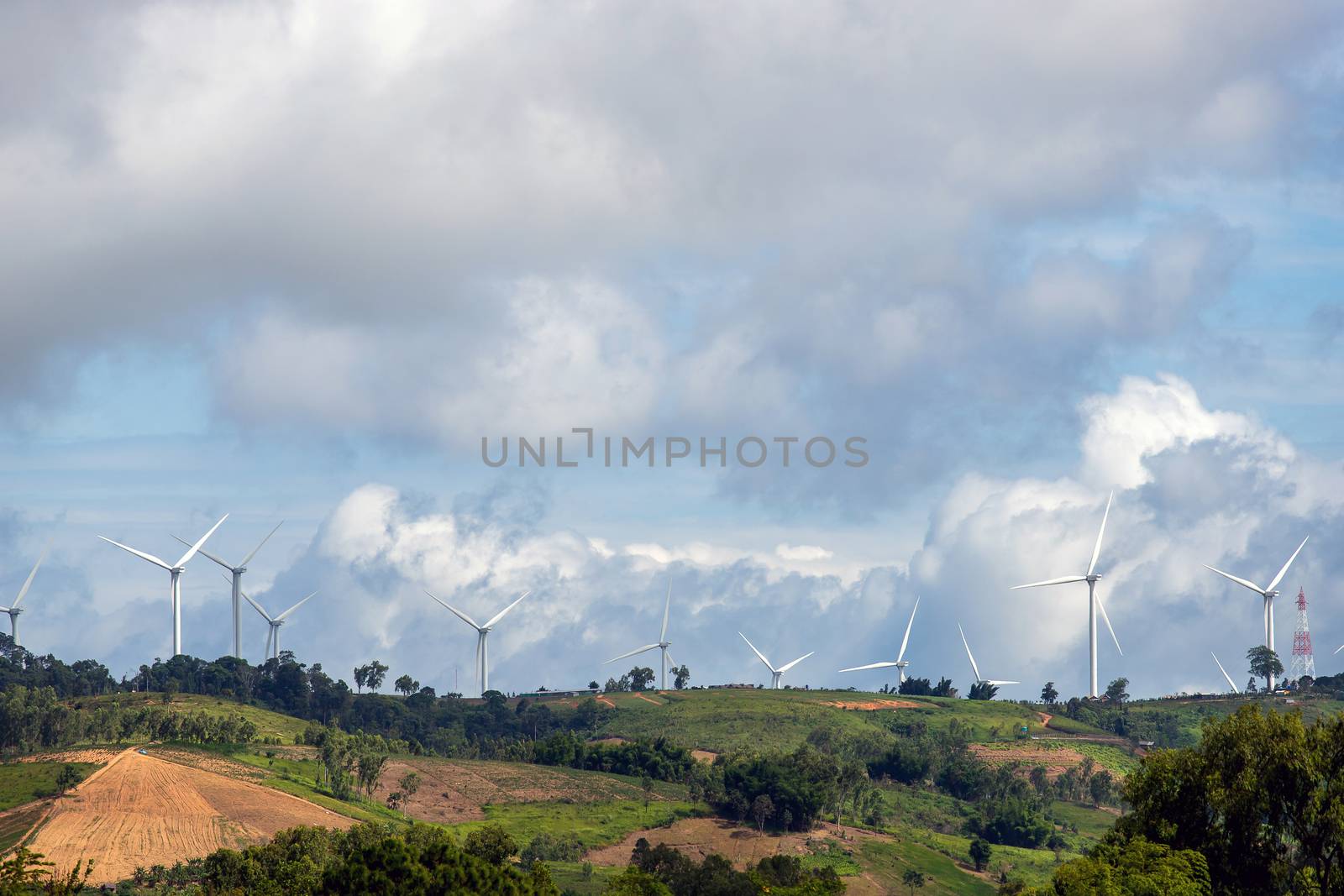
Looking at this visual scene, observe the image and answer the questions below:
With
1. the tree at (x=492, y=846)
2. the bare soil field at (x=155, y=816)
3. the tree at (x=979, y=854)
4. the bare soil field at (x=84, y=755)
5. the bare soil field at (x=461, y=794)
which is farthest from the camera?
the tree at (x=979, y=854)

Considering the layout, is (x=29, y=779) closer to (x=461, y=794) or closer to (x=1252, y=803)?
(x=461, y=794)

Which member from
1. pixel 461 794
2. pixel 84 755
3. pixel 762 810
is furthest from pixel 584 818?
pixel 84 755

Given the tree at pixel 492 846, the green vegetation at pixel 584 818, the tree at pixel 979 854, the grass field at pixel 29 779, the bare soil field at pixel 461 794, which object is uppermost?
the grass field at pixel 29 779

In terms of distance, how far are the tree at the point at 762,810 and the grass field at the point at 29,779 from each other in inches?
3011

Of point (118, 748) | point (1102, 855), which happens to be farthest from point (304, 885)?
point (118, 748)

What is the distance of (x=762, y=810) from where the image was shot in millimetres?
180375

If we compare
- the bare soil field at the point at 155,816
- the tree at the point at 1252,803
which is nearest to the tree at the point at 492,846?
the bare soil field at the point at 155,816

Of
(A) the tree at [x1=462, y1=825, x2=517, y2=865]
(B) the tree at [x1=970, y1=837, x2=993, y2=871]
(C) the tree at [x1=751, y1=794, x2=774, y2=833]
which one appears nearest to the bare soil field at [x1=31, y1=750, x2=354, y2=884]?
(A) the tree at [x1=462, y1=825, x2=517, y2=865]

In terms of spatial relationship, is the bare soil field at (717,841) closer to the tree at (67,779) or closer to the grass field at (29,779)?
the tree at (67,779)

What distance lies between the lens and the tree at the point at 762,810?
180m

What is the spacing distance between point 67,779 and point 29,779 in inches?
341

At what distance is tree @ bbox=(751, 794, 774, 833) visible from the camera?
592 feet

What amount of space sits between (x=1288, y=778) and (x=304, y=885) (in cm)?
6199

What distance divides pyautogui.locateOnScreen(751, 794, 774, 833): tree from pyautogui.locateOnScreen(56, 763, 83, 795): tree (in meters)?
77.0
